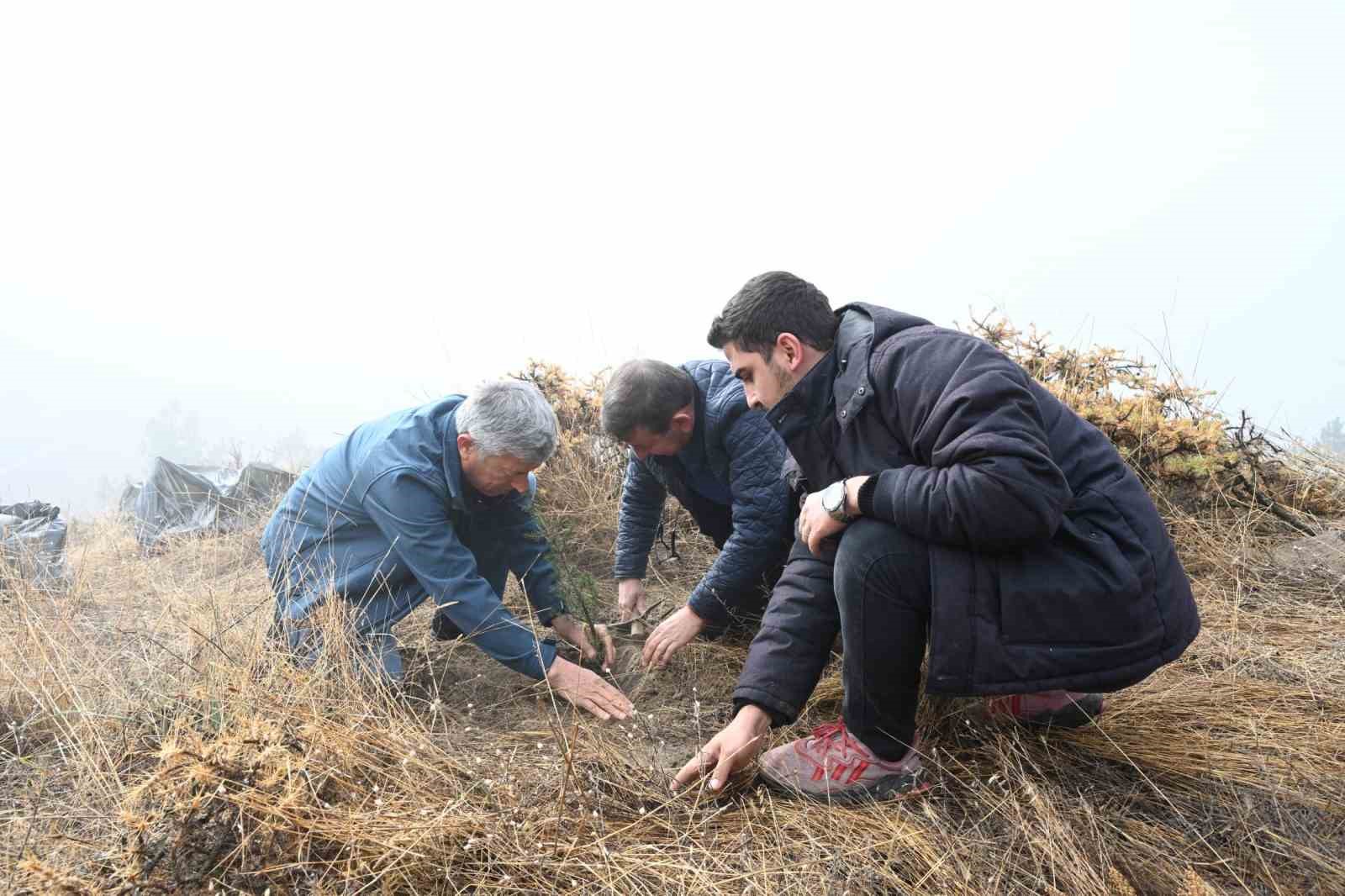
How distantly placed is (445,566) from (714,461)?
116 cm

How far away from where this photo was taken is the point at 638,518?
3613 mm

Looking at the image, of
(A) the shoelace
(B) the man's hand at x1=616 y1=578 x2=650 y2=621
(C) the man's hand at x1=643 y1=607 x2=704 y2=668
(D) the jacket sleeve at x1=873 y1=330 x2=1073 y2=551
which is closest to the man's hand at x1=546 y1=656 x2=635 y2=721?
(C) the man's hand at x1=643 y1=607 x2=704 y2=668

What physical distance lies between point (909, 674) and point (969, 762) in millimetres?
399

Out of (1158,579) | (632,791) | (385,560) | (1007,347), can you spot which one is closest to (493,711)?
(385,560)

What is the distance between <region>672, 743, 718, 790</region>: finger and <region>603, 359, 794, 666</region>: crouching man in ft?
2.56

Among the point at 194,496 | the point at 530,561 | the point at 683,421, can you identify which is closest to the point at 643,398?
the point at 683,421

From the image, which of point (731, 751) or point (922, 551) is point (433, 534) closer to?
point (731, 751)

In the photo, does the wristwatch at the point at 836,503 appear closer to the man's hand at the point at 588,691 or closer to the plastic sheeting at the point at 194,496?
the man's hand at the point at 588,691

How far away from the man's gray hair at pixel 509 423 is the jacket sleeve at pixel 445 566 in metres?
0.28

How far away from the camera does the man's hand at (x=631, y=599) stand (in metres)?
3.53

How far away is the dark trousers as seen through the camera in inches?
71.9

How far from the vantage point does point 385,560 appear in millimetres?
2916

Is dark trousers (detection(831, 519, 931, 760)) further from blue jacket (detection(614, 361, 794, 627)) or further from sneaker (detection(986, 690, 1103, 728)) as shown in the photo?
Result: blue jacket (detection(614, 361, 794, 627))

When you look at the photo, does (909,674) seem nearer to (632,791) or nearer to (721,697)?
(632,791)
